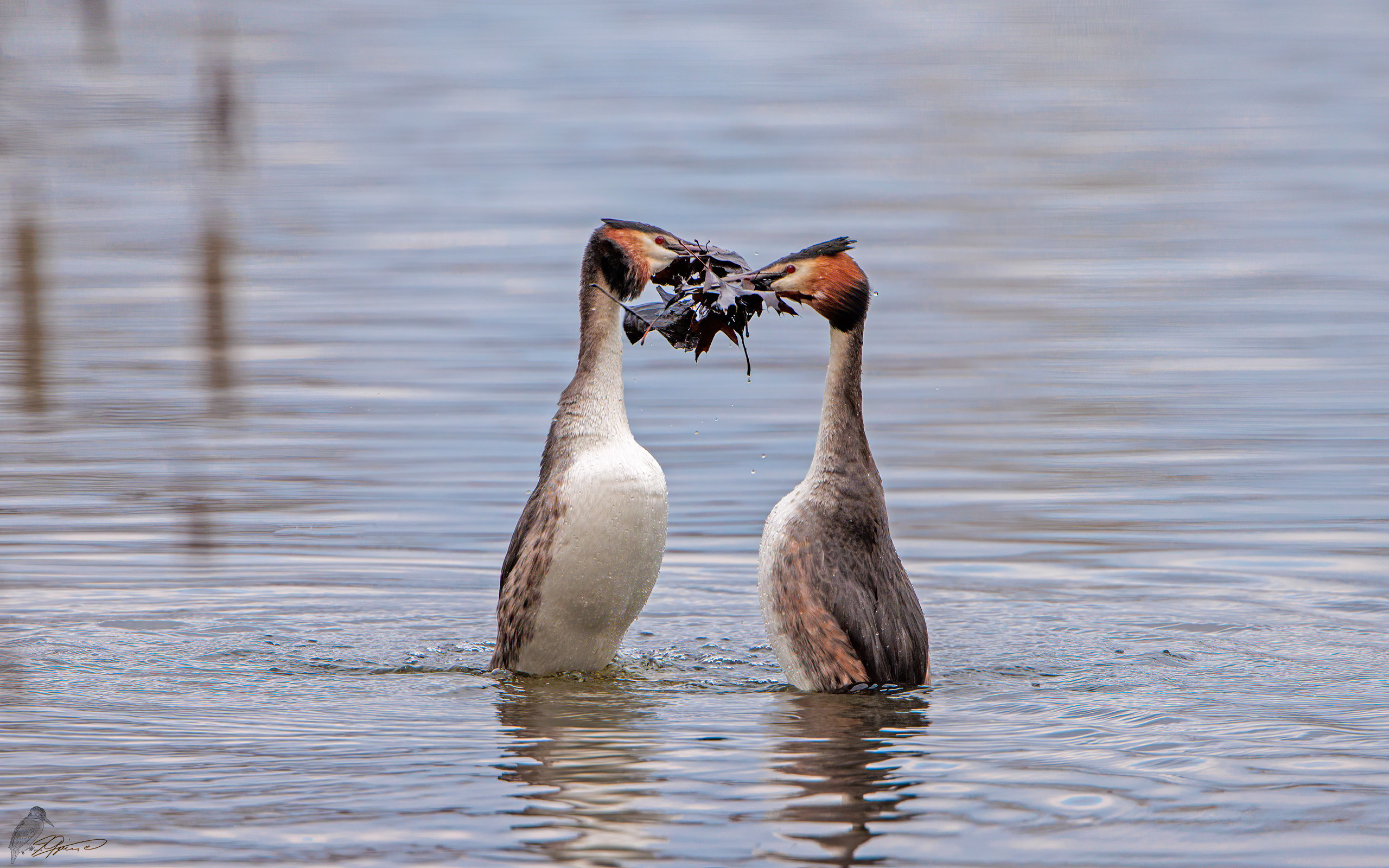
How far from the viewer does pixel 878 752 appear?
654 cm

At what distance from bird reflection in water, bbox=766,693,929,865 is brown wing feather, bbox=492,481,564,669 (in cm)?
115

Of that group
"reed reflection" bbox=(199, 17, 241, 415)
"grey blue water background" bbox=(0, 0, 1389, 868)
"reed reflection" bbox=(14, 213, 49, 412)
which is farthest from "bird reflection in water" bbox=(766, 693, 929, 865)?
"reed reflection" bbox=(14, 213, 49, 412)

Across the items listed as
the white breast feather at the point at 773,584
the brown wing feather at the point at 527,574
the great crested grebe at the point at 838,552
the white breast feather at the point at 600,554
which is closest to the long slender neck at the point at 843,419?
the great crested grebe at the point at 838,552

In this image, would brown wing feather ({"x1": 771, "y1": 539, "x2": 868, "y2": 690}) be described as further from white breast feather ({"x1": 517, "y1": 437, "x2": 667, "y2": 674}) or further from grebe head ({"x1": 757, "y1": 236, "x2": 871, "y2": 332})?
grebe head ({"x1": 757, "y1": 236, "x2": 871, "y2": 332})

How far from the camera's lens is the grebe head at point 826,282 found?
764cm

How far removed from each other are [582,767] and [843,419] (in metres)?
1.98

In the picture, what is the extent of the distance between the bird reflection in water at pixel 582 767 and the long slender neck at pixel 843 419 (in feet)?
3.78

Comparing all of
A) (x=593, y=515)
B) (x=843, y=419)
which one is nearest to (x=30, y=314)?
(x=593, y=515)

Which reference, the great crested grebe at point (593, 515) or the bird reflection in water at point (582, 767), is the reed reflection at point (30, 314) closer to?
the great crested grebe at point (593, 515)

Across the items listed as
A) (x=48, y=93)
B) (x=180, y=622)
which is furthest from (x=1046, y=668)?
(x=48, y=93)

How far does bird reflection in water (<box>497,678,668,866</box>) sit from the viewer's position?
220 inches

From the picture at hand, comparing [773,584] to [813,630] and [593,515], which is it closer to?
[813,630]

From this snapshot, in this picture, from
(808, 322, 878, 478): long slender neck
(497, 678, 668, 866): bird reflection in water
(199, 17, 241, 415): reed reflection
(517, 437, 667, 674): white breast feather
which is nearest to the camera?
(497, 678, 668, 866): bird reflection in water

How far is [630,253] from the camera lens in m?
8.23
